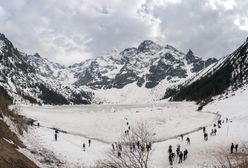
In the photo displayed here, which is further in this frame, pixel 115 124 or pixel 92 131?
pixel 115 124

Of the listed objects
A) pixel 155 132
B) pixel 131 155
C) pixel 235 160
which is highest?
pixel 155 132

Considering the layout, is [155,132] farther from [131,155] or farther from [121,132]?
[131,155]

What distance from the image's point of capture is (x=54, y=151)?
219 ft

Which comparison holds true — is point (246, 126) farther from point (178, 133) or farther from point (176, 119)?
point (176, 119)

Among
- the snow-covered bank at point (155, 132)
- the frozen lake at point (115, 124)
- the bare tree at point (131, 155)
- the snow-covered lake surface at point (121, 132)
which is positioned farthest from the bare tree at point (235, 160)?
the frozen lake at point (115, 124)

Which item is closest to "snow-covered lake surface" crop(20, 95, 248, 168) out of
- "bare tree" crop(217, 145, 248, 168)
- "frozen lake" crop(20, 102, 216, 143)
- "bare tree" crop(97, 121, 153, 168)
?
"frozen lake" crop(20, 102, 216, 143)

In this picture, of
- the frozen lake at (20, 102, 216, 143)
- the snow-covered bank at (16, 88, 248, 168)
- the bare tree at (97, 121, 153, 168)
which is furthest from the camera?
the frozen lake at (20, 102, 216, 143)

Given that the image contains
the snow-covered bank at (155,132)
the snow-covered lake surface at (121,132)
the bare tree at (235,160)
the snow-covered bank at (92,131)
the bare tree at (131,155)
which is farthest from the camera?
the snow-covered bank at (92,131)

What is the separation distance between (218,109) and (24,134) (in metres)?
92.3

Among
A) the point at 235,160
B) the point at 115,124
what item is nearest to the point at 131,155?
the point at 235,160

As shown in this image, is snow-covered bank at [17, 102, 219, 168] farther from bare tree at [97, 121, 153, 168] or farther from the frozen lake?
bare tree at [97, 121, 153, 168]

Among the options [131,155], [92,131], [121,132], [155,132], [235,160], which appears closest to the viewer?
[235,160]

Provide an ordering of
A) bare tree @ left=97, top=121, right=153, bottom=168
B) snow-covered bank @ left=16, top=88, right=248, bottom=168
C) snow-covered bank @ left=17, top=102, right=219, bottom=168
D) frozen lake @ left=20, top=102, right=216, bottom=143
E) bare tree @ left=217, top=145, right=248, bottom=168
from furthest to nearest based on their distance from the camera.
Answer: frozen lake @ left=20, top=102, right=216, bottom=143, snow-covered bank @ left=17, top=102, right=219, bottom=168, snow-covered bank @ left=16, top=88, right=248, bottom=168, bare tree @ left=97, top=121, right=153, bottom=168, bare tree @ left=217, top=145, right=248, bottom=168

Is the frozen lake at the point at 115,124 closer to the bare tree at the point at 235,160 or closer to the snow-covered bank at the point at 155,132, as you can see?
the snow-covered bank at the point at 155,132
